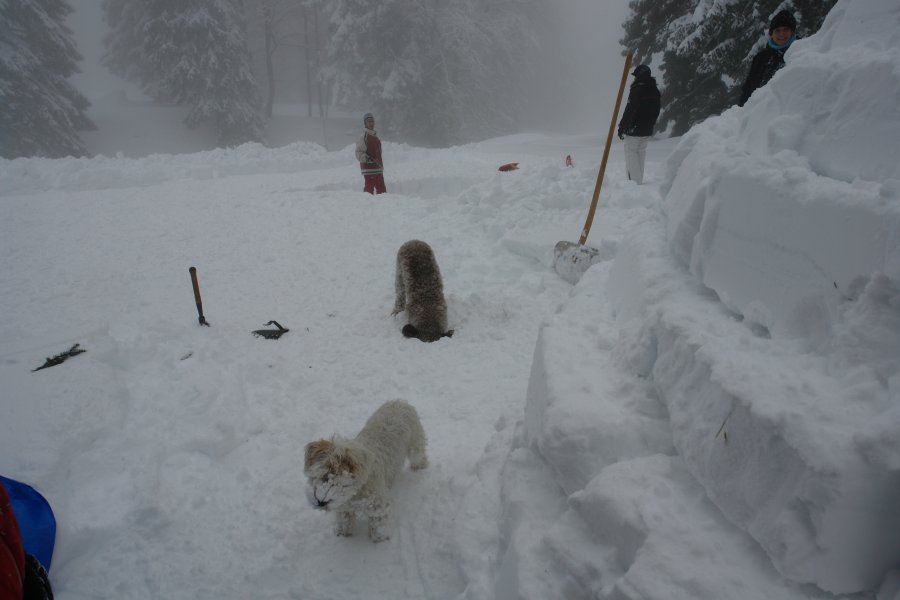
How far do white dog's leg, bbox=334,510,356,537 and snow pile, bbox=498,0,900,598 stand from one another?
3.98 ft

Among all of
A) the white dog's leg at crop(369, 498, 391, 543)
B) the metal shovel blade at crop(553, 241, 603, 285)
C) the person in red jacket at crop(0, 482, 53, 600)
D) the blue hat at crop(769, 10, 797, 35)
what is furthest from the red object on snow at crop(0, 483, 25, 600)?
the blue hat at crop(769, 10, 797, 35)

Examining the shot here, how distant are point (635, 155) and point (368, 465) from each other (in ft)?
28.5

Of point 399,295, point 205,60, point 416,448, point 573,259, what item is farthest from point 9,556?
point 205,60

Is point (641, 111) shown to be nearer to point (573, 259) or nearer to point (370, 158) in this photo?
point (573, 259)

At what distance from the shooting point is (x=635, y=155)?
9234 millimetres

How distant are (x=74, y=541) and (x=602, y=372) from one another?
3501 mm

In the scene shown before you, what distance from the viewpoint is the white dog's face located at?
2723mm

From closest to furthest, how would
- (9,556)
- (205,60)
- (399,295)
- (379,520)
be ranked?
(9,556) → (379,520) → (399,295) → (205,60)

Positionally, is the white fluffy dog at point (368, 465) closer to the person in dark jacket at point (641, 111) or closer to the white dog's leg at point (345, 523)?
the white dog's leg at point (345, 523)

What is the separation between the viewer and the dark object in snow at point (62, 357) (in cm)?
426

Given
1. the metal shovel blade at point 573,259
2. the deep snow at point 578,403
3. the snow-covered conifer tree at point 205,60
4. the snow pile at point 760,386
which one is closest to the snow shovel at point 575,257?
the metal shovel blade at point 573,259

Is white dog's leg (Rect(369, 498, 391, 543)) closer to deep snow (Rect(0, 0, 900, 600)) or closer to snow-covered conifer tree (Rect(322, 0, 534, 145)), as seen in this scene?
deep snow (Rect(0, 0, 900, 600))

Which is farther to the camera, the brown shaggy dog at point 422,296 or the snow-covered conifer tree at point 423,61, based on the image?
the snow-covered conifer tree at point 423,61

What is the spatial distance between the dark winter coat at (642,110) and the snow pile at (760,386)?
6.62 meters
